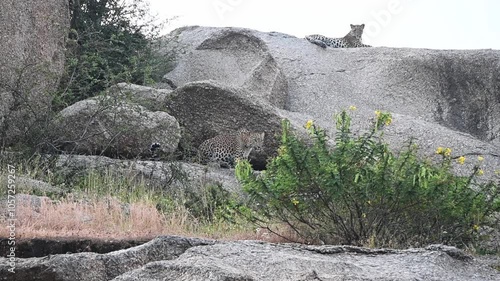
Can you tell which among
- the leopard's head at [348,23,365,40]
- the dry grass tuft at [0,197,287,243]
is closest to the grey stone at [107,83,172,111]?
the dry grass tuft at [0,197,287,243]

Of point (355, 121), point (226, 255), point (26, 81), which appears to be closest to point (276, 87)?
point (355, 121)

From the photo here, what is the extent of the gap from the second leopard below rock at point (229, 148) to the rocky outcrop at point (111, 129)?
3.88ft

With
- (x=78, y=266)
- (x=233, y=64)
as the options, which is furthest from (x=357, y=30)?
(x=78, y=266)

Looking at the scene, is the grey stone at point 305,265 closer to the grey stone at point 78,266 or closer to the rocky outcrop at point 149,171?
the grey stone at point 78,266

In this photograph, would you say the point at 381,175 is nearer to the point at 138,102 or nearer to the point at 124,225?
the point at 124,225

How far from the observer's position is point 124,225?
9.46 metres

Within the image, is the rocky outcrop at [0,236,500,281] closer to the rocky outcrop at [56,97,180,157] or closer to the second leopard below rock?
the rocky outcrop at [56,97,180,157]

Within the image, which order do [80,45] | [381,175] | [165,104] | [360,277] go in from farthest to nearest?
[80,45] < [165,104] < [381,175] < [360,277]

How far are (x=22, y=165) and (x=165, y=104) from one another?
4630 millimetres

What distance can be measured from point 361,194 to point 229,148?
730cm

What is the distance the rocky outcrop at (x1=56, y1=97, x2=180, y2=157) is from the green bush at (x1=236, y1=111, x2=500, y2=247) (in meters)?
5.37

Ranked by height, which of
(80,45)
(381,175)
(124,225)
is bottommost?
(124,225)
